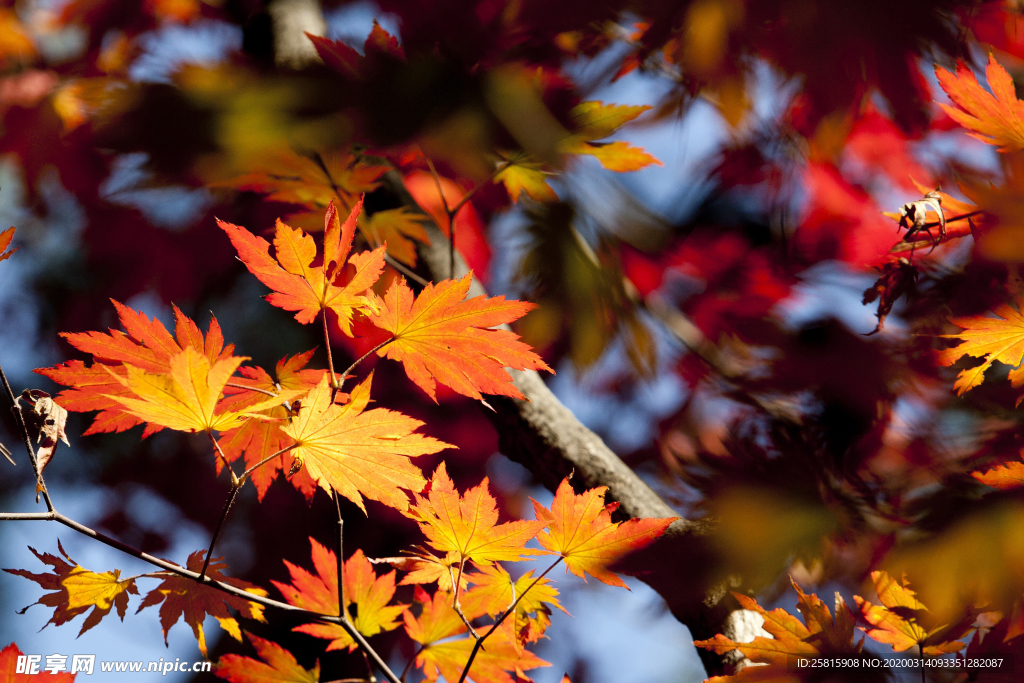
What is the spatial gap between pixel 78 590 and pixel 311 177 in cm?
45

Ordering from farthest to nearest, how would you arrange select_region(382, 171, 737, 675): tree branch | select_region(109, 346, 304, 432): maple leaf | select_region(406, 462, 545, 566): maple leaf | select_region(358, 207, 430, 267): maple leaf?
select_region(358, 207, 430, 267): maple leaf < select_region(382, 171, 737, 675): tree branch < select_region(406, 462, 545, 566): maple leaf < select_region(109, 346, 304, 432): maple leaf

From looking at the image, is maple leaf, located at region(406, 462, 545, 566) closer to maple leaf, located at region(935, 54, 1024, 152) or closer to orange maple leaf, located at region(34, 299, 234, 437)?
orange maple leaf, located at region(34, 299, 234, 437)

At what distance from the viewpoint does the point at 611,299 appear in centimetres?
83

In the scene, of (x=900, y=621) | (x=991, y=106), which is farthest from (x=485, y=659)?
(x=991, y=106)

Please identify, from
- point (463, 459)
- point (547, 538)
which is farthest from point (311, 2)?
point (547, 538)

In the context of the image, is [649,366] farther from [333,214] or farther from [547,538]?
[333,214]

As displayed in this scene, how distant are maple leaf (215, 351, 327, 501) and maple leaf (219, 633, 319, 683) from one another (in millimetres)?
143

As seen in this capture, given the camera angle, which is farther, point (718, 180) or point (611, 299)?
point (718, 180)

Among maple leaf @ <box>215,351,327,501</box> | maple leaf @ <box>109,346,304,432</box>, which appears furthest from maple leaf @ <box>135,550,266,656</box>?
maple leaf @ <box>109,346,304,432</box>

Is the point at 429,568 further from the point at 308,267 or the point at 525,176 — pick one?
the point at 525,176

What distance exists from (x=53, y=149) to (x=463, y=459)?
96 centimetres

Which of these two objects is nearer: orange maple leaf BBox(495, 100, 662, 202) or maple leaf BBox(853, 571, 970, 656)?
maple leaf BBox(853, 571, 970, 656)

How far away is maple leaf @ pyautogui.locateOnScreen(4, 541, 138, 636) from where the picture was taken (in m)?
0.42

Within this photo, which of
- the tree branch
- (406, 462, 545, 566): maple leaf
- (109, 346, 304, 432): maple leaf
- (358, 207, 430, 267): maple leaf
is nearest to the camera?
(109, 346, 304, 432): maple leaf
